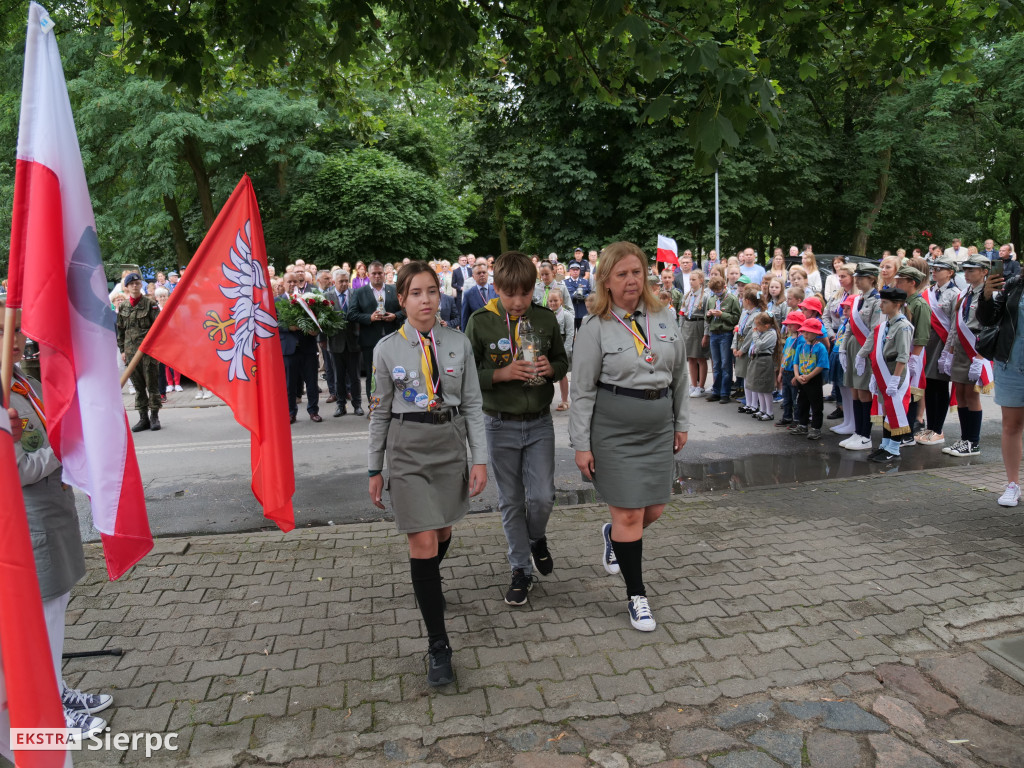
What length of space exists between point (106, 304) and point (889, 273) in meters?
7.99

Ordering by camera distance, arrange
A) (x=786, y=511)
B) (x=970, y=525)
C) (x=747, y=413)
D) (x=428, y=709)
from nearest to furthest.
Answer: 1. (x=428, y=709)
2. (x=970, y=525)
3. (x=786, y=511)
4. (x=747, y=413)

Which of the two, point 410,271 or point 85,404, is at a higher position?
point 410,271

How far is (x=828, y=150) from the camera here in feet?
90.0

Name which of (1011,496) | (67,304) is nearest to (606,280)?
(67,304)

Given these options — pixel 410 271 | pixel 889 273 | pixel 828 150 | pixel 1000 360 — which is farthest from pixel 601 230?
pixel 410 271

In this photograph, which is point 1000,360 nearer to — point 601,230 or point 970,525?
point 970,525

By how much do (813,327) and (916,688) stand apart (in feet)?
19.7

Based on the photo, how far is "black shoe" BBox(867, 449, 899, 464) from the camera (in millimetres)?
7566

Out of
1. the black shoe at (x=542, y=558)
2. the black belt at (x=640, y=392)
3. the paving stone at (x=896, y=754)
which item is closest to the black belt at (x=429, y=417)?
the black belt at (x=640, y=392)

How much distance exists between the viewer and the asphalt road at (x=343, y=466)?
653 centimetres

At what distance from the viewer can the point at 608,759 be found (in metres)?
2.97

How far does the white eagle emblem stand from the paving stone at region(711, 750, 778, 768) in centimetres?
281

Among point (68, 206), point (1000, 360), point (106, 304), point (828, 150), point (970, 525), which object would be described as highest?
point (828, 150)

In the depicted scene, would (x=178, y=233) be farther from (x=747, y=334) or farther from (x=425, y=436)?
(x=425, y=436)
